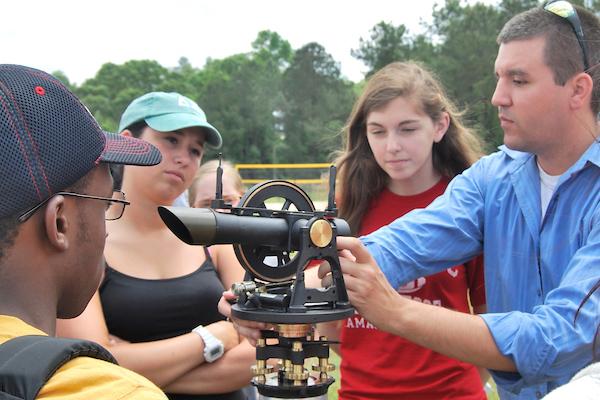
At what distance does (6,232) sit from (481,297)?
94.3 inches

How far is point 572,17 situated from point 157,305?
2100 mm

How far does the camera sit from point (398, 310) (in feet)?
7.89

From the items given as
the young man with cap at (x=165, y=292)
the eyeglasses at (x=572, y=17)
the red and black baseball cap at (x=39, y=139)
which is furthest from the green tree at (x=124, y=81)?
the red and black baseball cap at (x=39, y=139)

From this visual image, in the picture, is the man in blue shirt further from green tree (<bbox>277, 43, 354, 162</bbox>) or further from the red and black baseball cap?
green tree (<bbox>277, 43, 354, 162</bbox>)

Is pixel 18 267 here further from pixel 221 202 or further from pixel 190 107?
pixel 190 107

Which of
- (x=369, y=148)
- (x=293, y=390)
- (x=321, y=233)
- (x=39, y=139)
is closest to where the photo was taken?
(x=39, y=139)

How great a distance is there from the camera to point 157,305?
122 inches

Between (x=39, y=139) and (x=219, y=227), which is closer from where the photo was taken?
(x=39, y=139)

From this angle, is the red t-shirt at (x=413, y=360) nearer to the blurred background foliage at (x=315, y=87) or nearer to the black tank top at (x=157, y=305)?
the black tank top at (x=157, y=305)

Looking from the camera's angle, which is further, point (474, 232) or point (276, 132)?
point (276, 132)

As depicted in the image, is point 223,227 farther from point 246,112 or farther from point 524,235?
point 246,112

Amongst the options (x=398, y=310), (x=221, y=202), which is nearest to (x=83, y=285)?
(x=221, y=202)

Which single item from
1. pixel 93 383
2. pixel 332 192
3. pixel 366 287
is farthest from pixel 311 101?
pixel 93 383

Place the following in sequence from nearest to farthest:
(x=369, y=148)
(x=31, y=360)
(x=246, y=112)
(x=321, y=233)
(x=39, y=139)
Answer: (x=31, y=360)
(x=39, y=139)
(x=321, y=233)
(x=369, y=148)
(x=246, y=112)
